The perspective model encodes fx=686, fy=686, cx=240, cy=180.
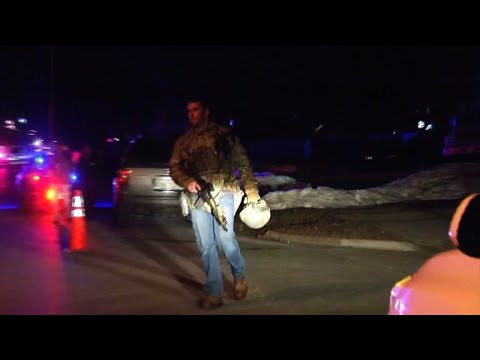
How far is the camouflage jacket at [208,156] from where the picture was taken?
21.8 feet

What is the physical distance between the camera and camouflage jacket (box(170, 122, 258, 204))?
6652 millimetres

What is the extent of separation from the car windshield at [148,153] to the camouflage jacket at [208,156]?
5.95m

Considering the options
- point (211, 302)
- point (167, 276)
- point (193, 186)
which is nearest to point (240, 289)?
point (211, 302)

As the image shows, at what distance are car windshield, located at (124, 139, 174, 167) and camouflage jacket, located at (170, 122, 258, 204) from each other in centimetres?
595

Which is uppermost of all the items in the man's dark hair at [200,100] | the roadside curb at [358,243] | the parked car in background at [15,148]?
the parked car in background at [15,148]

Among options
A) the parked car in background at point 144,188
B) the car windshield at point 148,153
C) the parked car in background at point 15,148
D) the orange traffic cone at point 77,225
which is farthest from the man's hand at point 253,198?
the parked car in background at point 15,148

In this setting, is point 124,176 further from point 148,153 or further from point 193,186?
point 193,186

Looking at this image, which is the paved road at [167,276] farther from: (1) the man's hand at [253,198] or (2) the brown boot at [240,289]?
(1) the man's hand at [253,198]

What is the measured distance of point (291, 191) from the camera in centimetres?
1596

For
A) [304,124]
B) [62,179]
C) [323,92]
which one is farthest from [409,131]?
[62,179]

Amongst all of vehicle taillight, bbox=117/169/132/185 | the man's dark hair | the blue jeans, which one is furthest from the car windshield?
the blue jeans

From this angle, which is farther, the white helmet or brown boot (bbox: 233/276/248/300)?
brown boot (bbox: 233/276/248/300)

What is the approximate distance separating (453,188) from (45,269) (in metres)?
11.7

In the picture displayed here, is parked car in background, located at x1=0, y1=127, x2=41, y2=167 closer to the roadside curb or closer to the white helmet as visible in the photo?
the roadside curb
